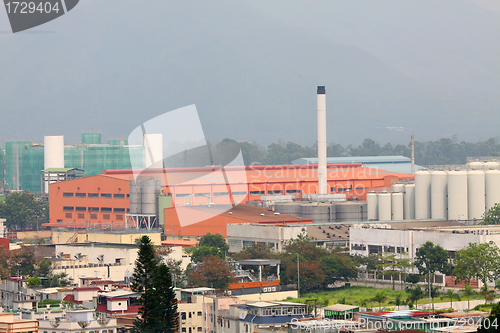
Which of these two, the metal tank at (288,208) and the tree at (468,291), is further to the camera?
the metal tank at (288,208)

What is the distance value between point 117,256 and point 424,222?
2306 cm

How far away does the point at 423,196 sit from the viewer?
65.8 meters

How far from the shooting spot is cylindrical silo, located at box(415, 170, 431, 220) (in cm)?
6550

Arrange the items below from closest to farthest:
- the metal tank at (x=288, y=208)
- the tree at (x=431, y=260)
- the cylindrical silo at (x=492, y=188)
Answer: the tree at (x=431, y=260)
the cylindrical silo at (x=492, y=188)
the metal tank at (x=288, y=208)

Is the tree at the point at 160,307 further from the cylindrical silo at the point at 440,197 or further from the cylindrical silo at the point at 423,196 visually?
the cylindrical silo at the point at 423,196

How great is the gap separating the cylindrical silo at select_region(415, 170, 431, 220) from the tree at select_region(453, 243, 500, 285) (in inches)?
732

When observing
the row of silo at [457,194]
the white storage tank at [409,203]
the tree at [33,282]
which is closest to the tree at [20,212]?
the white storage tank at [409,203]

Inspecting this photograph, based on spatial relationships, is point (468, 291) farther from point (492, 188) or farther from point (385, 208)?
point (385, 208)

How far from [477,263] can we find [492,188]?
20.2 meters

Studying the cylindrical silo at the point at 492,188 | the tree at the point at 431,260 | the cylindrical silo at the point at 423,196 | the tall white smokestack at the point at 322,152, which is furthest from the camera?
the tall white smokestack at the point at 322,152

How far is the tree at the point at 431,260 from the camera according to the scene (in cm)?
4769

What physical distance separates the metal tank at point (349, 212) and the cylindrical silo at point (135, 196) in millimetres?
15009

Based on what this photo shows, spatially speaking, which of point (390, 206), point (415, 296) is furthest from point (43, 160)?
point (415, 296)

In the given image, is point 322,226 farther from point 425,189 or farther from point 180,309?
point 180,309
